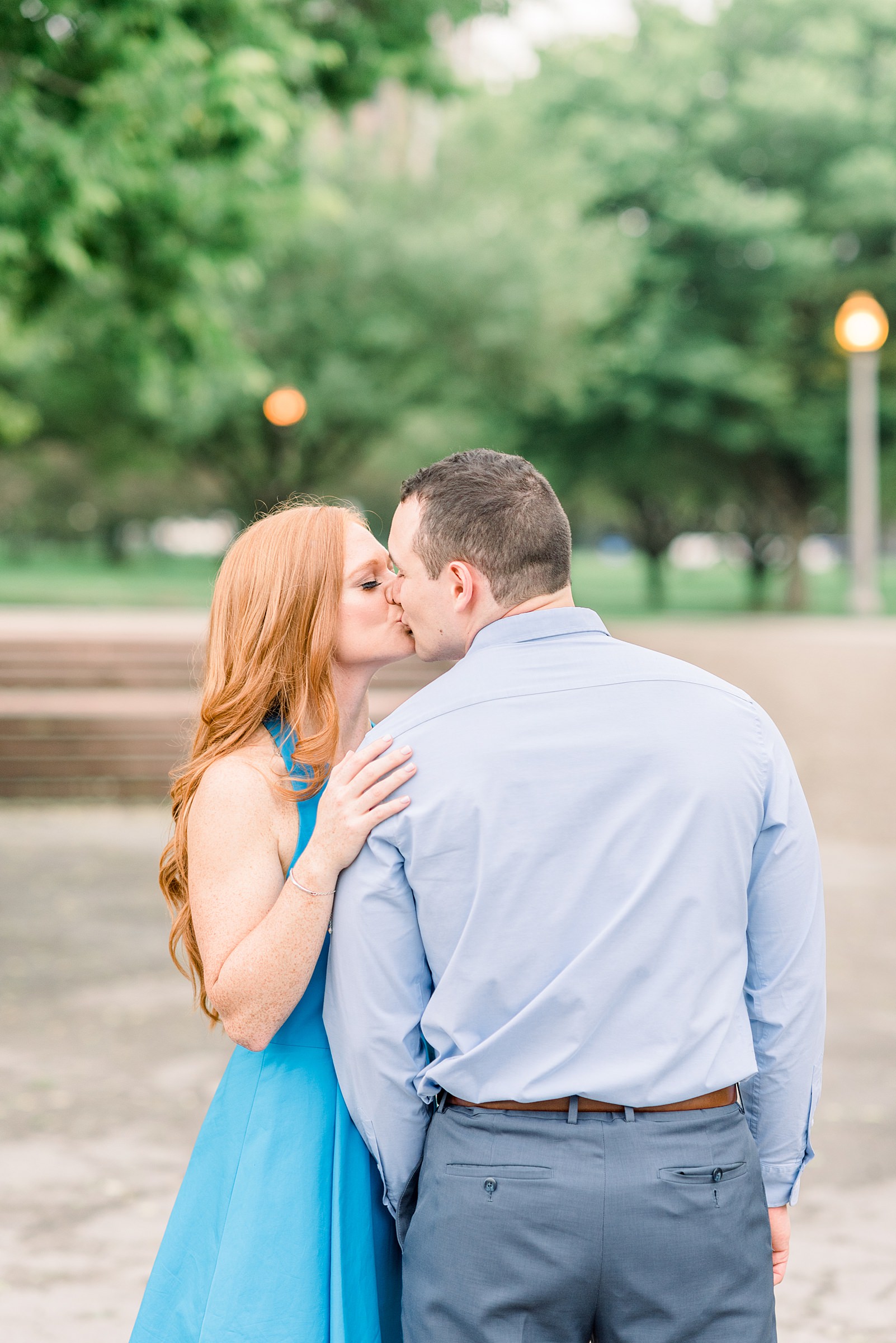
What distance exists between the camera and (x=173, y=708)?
12461 mm

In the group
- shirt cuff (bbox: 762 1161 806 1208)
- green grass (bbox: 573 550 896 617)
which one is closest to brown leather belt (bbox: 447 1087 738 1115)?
shirt cuff (bbox: 762 1161 806 1208)

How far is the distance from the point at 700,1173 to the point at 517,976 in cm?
35

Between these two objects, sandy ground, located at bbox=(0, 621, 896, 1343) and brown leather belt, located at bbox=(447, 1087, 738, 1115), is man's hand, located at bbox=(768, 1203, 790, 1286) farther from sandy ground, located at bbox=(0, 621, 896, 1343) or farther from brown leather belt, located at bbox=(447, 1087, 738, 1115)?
sandy ground, located at bbox=(0, 621, 896, 1343)

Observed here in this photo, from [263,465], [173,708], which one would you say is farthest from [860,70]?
[173,708]

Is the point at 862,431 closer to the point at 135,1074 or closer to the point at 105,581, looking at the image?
the point at 135,1074

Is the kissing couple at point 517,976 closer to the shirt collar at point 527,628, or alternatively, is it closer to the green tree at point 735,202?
the shirt collar at point 527,628

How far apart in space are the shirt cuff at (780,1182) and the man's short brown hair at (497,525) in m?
0.95

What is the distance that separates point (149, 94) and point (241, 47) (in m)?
0.64

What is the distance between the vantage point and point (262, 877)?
197cm

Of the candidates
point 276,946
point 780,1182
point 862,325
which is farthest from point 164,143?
point 780,1182

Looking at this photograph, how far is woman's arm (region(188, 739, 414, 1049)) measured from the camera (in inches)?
70.6

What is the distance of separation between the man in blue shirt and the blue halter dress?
0.21 metres

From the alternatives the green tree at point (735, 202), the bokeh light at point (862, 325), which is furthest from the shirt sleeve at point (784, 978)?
the green tree at point (735, 202)

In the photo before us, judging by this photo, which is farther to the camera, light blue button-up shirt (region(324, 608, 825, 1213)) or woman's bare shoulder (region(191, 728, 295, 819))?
woman's bare shoulder (region(191, 728, 295, 819))
